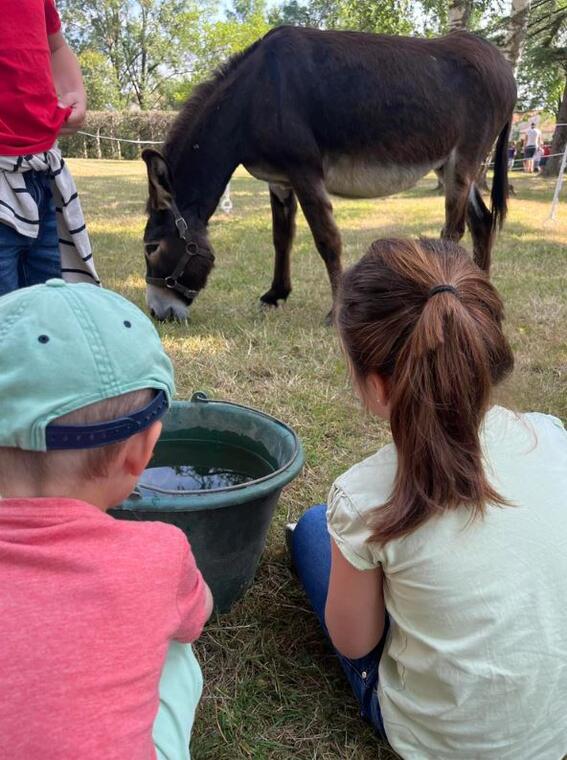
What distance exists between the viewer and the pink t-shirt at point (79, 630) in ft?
2.31

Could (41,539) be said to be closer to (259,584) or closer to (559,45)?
(259,584)

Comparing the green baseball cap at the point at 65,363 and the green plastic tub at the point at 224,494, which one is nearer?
the green baseball cap at the point at 65,363

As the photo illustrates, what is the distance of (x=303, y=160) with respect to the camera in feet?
12.2

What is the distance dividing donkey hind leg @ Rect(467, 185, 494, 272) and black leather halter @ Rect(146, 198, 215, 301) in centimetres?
194

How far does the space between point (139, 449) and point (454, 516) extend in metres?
0.54

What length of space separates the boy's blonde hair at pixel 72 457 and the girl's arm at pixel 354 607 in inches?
21.1

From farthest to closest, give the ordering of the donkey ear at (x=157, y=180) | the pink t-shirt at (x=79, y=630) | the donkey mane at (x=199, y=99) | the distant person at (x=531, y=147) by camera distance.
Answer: the distant person at (x=531, y=147) → the donkey mane at (x=199, y=99) → the donkey ear at (x=157, y=180) → the pink t-shirt at (x=79, y=630)

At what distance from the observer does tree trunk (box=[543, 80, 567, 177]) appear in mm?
16000

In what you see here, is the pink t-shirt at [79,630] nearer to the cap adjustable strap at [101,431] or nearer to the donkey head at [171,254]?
the cap adjustable strap at [101,431]

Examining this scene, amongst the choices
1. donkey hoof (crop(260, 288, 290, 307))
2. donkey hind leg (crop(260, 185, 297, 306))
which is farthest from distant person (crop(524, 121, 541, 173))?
donkey hoof (crop(260, 288, 290, 307))

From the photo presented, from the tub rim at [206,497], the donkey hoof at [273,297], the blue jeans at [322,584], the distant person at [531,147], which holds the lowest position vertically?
the distant person at [531,147]

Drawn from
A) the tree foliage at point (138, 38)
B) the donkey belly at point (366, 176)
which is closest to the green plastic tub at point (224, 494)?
the donkey belly at point (366, 176)

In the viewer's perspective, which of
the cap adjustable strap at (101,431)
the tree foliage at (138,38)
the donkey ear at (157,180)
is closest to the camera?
the cap adjustable strap at (101,431)

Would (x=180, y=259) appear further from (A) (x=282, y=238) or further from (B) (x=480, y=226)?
(B) (x=480, y=226)
